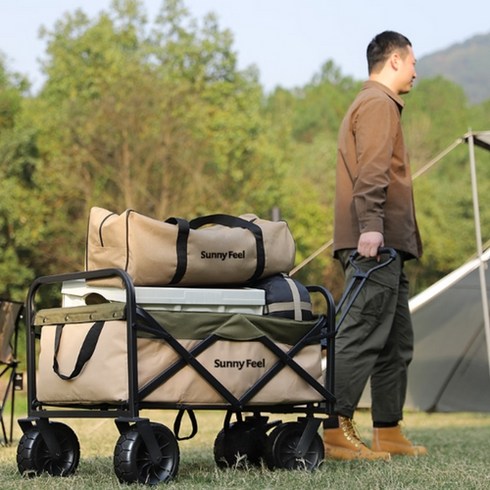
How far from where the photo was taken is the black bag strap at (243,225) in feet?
12.0

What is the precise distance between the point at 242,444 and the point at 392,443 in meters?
0.85

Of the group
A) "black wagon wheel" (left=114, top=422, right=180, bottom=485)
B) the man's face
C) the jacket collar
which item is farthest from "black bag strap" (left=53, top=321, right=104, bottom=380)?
the man's face

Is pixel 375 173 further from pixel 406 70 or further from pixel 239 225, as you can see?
pixel 239 225

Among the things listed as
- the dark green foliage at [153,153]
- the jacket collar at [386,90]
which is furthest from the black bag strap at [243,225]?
the dark green foliage at [153,153]

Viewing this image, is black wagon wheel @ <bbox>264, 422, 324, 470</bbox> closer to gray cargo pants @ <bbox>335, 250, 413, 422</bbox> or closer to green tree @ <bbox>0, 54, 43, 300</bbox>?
gray cargo pants @ <bbox>335, 250, 413, 422</bbox>

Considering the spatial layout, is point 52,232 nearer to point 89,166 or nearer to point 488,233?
point 89,166

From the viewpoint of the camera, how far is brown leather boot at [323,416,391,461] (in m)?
4.21

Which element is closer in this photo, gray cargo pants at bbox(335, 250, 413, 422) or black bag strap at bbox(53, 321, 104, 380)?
black bag strap at bbox(53, 321, 104, 380)

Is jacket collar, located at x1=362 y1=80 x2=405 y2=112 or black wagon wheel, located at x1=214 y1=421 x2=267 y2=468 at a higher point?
jacket collar, located at x1=362 y1=80 x2=405 y2=112

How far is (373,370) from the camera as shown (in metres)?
4.64

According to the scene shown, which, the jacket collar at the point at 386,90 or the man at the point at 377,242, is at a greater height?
the jacket collar at the point at 386,90

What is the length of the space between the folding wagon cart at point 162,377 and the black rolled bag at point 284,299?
5 centimetres

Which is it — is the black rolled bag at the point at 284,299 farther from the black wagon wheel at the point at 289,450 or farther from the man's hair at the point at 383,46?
the man's hair at the point at 383,46

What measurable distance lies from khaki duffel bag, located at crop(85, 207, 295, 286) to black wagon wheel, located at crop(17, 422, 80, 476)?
0.55 m
